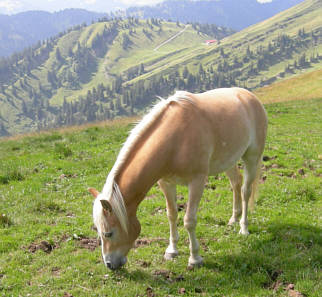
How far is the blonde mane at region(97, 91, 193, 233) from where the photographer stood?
5.69 meters

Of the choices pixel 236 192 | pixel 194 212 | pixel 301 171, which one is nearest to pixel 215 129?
pixel 194 212

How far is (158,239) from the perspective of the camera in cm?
812

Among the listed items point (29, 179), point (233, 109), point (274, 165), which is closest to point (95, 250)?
point (233, 109)

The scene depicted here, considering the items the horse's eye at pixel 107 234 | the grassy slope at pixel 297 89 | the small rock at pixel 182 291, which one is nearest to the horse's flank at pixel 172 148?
the horse's eye at pixel 107 234

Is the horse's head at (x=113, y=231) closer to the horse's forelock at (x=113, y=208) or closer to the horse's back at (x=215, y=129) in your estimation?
the horse's forelock at (x=113, y=208)

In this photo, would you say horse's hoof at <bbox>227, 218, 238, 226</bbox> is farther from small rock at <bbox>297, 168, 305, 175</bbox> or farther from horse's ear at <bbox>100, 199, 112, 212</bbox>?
small rock at <bbox>297, 168, 305, 175</bbox>

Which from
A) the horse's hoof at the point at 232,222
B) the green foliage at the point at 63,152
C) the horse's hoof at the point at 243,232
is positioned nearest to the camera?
the horse's hoof at the point at 243,232

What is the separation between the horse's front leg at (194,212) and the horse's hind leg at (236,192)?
89.2 inches

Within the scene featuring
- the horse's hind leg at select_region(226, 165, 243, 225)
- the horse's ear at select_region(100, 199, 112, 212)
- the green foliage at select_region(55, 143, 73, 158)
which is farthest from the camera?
the green foliage at select_region(55, 143, 73, 158)

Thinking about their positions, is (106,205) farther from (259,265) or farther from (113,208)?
(259,265)

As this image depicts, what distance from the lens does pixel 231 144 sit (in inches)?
293

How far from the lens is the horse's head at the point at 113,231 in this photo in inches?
224

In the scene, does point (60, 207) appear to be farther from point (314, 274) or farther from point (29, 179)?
point (314, 274)

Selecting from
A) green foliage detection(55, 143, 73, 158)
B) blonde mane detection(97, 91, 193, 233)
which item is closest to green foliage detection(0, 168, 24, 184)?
green foliage detection(55, 143, 73, 158)
